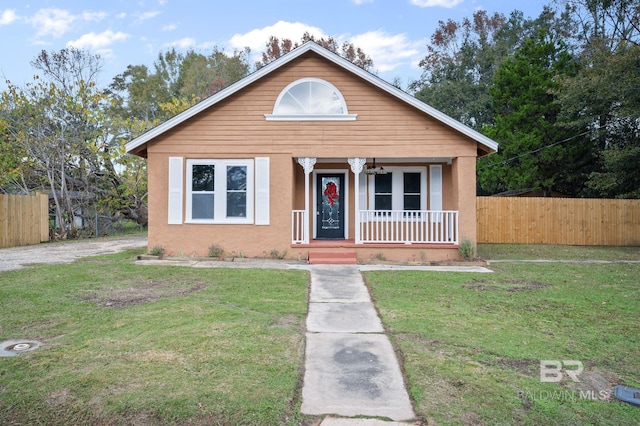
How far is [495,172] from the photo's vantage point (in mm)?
21438

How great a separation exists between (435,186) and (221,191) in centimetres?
623

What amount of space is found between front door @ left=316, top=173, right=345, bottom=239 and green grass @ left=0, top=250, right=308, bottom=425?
566 centimetres

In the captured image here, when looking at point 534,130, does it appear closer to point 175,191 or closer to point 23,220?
point 175,191

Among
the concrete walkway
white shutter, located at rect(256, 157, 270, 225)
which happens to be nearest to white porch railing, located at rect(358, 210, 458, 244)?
white shutter, located at rect(256, 157, 270, 225)

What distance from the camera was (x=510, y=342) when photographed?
4.52 meters

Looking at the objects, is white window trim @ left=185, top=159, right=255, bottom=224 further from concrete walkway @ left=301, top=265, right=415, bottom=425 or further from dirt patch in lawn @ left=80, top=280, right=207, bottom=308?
concrete walkway @ left=301, top=265, right=415, bottom=425

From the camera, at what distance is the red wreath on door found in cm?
1324

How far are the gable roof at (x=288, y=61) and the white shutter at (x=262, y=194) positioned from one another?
2.05 metres

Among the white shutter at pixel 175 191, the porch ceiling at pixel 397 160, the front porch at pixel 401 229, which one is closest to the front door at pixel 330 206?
the front porch at pixel 401 229

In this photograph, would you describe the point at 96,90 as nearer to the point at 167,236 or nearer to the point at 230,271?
the point at 167,236

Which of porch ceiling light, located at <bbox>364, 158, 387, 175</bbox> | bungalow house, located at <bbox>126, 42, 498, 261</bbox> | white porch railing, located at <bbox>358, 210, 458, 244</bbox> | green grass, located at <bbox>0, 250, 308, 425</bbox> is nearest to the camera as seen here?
green grass, located at <bbox>0, 250, 308, 425</bbox>

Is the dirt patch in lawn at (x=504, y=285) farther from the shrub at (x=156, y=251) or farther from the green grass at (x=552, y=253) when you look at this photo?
the shrub at (x=156, y=251)

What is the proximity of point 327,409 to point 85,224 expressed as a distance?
2008 cm

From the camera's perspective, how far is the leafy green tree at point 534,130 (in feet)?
65.7
